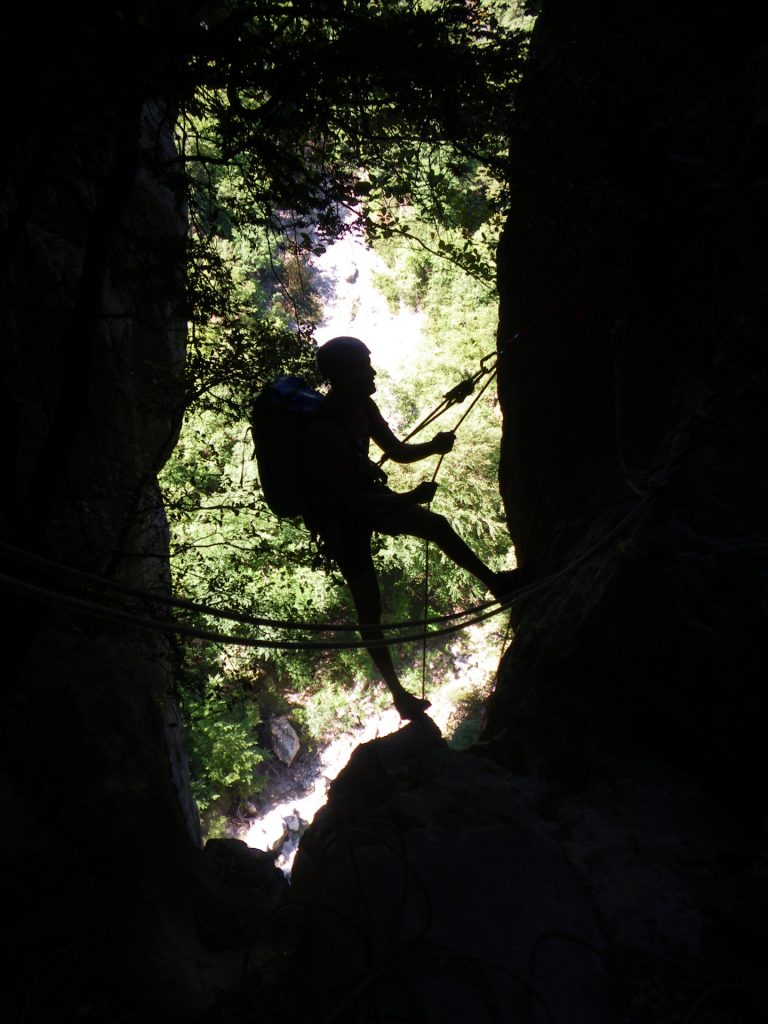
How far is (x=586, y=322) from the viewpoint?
3.82 m

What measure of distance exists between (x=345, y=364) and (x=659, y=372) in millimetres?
1759

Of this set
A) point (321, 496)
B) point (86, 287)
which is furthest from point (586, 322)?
point (86, 287)

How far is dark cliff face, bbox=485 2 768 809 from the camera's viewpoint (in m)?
2.48

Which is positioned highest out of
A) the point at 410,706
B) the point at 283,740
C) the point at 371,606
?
the point at 283,740

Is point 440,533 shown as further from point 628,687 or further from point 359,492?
point 628,687

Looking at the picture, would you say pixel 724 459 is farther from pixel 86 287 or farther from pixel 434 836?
pixel 86 287

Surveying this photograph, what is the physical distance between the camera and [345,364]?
12.5 feet

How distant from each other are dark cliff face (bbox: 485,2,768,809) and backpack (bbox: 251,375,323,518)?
1600mm

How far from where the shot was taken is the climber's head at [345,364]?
3818mm

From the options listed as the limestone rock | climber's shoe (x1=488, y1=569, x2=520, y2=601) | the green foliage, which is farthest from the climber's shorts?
the limestone rock

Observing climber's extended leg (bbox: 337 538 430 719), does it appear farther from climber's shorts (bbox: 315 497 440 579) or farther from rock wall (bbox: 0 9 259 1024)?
rock wall (bbox: 0 9 259 1024)

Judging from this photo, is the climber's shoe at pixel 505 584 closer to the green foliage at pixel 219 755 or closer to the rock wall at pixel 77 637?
the rock wall at pixel 77 637

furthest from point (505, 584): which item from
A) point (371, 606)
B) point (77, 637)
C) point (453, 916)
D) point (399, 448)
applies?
point (77, 637)

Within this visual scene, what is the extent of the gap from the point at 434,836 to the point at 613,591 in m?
1.31
